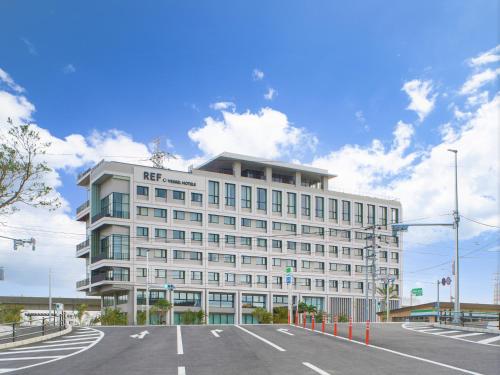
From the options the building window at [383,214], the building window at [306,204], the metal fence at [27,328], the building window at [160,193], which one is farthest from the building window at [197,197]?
the metal fence at [27,328]

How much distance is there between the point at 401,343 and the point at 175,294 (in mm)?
61143

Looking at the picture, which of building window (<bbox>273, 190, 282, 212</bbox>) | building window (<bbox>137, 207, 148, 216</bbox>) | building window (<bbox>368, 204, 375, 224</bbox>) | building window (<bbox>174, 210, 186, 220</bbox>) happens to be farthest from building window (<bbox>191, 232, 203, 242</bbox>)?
building window (<bbox>368, 204, 375, 224</bbox>)

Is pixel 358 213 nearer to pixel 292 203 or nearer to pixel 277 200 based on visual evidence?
pixel 292 203

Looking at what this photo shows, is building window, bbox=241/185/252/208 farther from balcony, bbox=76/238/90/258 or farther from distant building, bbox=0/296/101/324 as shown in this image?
distant building, bbox=0/296/101/324

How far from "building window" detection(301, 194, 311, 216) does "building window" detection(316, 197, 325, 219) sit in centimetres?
180

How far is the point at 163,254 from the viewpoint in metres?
81.2

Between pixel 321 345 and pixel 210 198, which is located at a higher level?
pixel 210 198

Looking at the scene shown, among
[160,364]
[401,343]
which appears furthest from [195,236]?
[160,364]

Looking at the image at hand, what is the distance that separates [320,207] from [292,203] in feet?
18.8

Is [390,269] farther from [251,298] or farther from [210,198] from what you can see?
[210,198]

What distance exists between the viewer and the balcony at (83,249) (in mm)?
85581

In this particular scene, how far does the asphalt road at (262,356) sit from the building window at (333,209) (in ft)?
238

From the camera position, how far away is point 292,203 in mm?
94250

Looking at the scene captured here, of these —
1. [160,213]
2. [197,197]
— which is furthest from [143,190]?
[197,197]
